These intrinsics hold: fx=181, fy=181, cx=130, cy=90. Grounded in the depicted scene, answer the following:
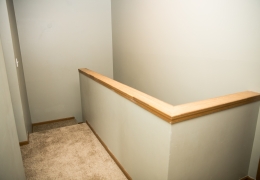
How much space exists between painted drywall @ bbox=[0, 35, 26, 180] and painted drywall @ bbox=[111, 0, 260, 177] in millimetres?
1688

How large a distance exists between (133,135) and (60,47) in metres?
2.76

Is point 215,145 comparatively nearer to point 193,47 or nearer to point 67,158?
point 193,47

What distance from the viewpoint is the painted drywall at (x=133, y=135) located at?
44.9 inches

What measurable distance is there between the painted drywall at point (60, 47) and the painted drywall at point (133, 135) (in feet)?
5.49

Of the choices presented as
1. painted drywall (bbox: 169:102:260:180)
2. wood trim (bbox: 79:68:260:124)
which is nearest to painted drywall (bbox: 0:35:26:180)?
wood trim (bbox: 79:68:260:124)

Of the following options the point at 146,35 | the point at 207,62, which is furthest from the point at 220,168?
the point at 146,35

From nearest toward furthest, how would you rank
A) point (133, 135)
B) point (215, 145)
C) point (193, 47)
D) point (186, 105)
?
point (186, 105) < point (215, 145) < point (133, 135) < point (193, 47)

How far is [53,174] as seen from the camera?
179 cm

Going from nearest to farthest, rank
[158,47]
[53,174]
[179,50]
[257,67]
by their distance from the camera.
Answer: [257,67] → [53,174] → [179,50] → [158,47]

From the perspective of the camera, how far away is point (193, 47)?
1930 mm

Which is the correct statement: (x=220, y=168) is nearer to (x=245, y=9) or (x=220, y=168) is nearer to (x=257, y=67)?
(x=257, y=67)

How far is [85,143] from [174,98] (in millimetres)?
1286

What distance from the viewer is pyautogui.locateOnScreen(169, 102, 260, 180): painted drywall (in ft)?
3.63

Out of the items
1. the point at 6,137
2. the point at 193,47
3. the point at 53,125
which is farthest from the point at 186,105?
the point at 53,125
